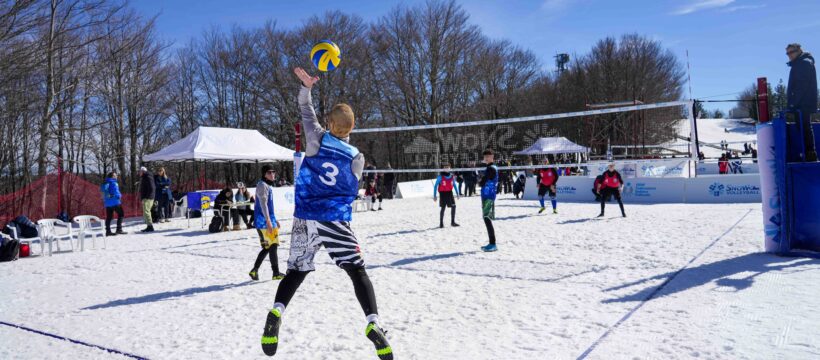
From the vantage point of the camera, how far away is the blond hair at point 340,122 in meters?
3.22

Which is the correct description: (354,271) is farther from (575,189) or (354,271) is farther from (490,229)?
(575,189)

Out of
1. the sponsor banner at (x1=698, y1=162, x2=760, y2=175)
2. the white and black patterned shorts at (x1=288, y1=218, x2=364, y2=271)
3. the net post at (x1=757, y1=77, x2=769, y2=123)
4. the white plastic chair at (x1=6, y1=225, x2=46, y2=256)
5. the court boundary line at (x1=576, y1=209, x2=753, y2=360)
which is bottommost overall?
the court boundary line at (x1=576, y1=209, x2=753, y2=360)

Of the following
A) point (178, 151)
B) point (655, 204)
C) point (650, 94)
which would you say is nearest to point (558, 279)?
point (655, 204)

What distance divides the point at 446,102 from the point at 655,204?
67.6 feet

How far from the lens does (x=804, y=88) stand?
23.7 ft

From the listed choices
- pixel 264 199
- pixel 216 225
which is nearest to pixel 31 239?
pixel 216 225

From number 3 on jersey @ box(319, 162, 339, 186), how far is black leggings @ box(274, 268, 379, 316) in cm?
55

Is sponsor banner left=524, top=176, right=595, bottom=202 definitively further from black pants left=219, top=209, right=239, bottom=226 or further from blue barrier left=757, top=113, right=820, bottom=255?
black pants left=219, top=209, right=239, bottom=226

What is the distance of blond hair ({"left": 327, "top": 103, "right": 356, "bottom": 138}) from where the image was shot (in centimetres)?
322

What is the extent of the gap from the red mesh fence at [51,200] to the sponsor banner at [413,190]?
42.0 ft

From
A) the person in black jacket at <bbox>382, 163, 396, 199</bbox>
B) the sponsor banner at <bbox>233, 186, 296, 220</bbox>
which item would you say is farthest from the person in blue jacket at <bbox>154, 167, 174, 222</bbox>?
the person in black jacket at <bbox>382, 163, 396, 199</bbox>

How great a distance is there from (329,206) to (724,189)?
17380 mm

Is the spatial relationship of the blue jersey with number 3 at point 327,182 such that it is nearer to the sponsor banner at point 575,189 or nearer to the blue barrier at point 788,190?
the blue barrier at point 788,190

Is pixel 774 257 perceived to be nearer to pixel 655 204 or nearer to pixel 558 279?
pixel 558 279
